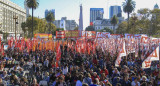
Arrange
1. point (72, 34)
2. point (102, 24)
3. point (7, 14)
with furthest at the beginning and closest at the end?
point (102, 24)
point (7, 14)
point (72, 34)

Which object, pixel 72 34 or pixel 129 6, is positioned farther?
pixel 129 6

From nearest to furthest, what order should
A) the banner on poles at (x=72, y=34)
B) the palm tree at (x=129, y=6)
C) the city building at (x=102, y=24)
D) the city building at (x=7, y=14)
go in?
the banner on poles at (x=72, y=34), the palm tree at (x=129, y=6), the city building at (x=7, y=14), the city building at (x=102, y=24)

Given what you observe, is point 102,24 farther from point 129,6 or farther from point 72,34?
point 72,34

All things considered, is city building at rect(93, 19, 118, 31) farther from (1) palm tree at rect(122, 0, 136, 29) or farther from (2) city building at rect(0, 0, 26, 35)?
(1) palm tree at rect(122, 0, 136, 29)

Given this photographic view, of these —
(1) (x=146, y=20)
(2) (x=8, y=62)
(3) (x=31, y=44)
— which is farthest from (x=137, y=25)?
(2) (x=8, y=62)

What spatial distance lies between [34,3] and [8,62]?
110 ft

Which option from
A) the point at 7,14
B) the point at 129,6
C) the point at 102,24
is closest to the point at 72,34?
the point at 129,6

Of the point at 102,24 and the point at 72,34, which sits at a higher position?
the point at 102,24

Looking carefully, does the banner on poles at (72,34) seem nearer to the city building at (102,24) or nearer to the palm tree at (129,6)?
the palm tree at (129,6)

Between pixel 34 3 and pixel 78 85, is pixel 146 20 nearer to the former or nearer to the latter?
pixel 34 3

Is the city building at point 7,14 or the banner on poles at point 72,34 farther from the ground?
the city building at point 7,14

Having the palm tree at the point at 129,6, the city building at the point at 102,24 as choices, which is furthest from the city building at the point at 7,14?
the city building at the point at 102,24

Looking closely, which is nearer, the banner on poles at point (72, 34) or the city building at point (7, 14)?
the banner on poles at point (72, 34)

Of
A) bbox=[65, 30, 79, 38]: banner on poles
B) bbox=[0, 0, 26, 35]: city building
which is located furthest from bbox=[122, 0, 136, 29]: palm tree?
bbox=[0, 0, 26, 35]: city building
